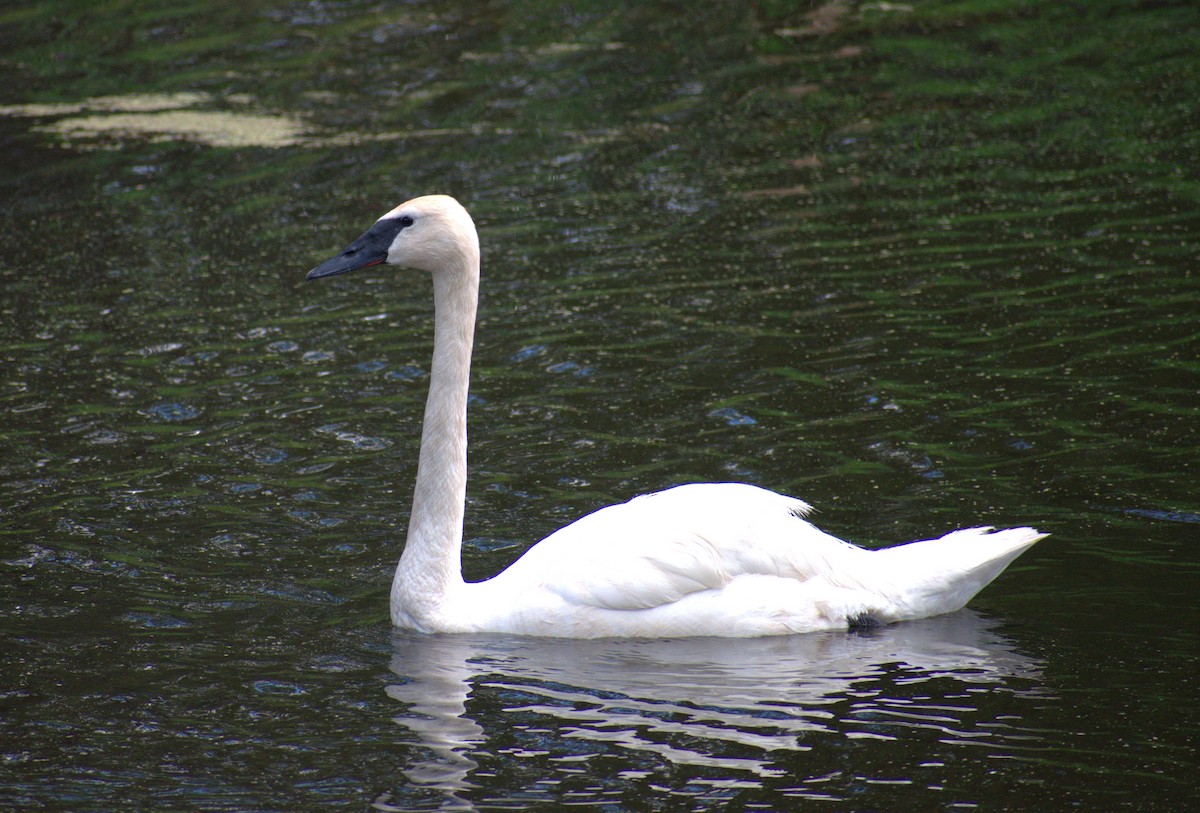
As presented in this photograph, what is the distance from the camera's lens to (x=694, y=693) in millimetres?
6293

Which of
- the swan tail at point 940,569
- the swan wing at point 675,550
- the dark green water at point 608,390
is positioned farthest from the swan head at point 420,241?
the swan tail at point 940,569

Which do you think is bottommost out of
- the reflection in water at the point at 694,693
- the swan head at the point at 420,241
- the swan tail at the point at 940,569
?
the reflection in water at the point at 694,693

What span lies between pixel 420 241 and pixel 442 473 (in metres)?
1.05

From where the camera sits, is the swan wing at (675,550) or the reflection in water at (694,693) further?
the swan wing at (675,550)

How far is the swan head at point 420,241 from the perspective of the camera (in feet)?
23.2

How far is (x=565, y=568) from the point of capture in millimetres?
6867

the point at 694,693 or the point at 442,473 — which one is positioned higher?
the point at 442,473

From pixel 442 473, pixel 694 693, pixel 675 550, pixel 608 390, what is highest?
pixel 608 390

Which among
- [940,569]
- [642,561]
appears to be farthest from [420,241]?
Result: [940,569]

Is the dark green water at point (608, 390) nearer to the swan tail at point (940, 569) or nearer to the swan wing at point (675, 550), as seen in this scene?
the swan tail at point (940, 569)

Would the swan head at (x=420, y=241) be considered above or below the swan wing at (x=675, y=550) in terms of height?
above

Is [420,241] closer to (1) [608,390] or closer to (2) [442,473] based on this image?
(2) [442,473]

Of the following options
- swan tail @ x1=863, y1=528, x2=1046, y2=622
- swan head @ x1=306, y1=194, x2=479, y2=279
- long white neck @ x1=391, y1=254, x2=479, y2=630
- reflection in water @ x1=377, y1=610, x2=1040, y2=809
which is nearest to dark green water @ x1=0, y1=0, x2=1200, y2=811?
reflection in water @ x1=377, y1=610, x2=1040, y2=809

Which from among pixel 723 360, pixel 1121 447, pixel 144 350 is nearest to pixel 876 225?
pixel 723 360
